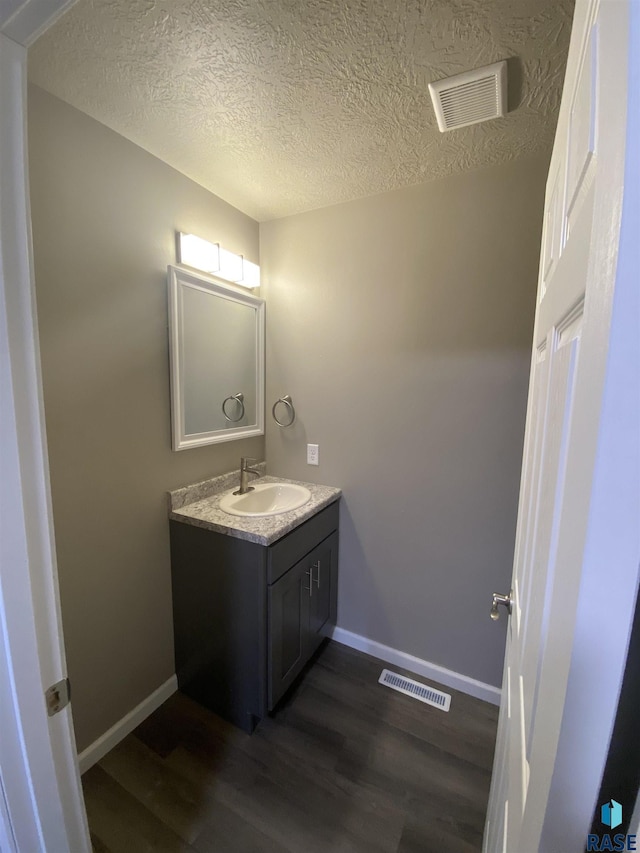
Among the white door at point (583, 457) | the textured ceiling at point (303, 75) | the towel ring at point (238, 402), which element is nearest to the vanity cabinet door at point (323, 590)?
the towel ring at point (238, 402)

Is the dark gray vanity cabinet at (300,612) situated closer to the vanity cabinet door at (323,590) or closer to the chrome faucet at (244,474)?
the vanity cabinet door at (323,590)

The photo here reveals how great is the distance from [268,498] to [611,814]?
1737mm

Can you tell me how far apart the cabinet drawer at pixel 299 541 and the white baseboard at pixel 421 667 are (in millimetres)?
680

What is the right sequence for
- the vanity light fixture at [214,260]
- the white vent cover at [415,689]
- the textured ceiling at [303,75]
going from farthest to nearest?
the white vent cover at [415,689] < the vanity light fixture at [214,260] < the textured ceiling at [303,75]

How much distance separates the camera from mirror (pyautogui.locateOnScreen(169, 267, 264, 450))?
5.06 feet

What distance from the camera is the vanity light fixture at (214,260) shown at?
153cm

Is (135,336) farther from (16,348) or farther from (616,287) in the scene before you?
(616,287)

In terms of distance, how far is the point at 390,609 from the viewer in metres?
1.83

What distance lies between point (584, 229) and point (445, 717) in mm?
1999

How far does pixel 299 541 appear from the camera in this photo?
5.08 ft

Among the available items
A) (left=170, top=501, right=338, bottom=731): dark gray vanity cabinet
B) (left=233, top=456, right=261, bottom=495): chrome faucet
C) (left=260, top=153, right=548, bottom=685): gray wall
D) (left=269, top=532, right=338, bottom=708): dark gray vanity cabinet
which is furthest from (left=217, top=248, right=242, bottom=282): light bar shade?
(left=269, top=532, right=338, bottom=708): dark gray vanity cabinet

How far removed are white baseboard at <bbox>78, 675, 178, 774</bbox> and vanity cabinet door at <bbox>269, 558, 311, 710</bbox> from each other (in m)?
0.57

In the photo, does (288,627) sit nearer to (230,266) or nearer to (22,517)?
(22,517)

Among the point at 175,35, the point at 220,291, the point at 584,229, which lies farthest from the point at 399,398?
the point at 175,35
